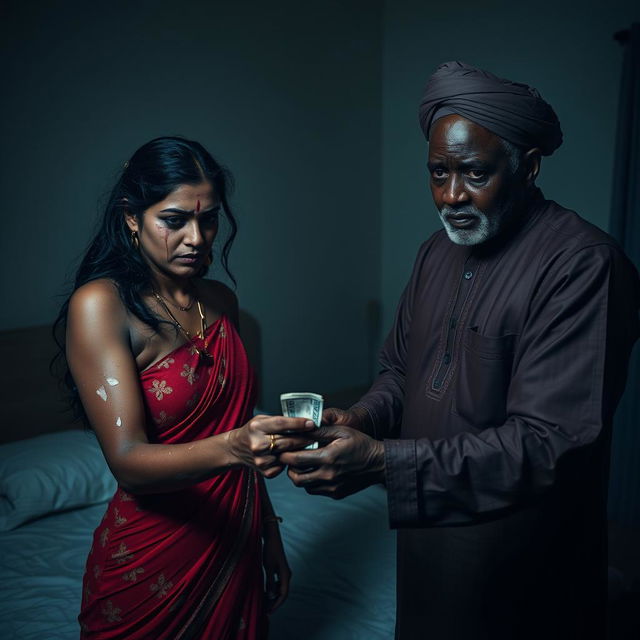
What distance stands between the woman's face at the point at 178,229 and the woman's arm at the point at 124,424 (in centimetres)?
20

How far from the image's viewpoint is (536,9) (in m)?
3.35

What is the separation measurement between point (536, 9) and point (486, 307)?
2659 millimetres

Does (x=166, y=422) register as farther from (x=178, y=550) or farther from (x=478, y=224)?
(x=478, y=224)

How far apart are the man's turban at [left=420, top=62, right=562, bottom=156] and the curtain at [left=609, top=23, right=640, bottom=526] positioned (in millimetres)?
1828

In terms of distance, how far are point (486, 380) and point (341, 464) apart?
360 millimetres

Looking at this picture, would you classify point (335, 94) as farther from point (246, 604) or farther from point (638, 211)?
point (246, 604)

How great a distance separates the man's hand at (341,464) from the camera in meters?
1.20

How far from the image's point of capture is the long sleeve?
1.16m

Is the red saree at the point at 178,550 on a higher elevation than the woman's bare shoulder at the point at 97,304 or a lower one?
lower

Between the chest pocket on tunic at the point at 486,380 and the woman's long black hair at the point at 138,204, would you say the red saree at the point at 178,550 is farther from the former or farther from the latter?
the chest pocket on tunic at the point at 486,380

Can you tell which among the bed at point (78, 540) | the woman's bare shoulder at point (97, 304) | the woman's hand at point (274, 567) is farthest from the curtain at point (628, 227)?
the woman's bare shoulder at point (97, 304)

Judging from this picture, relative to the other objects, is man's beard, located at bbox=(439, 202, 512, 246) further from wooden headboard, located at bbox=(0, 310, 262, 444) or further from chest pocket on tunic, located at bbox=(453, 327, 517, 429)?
wooden headboard, located at bbox=(0, 310, 262, 444)

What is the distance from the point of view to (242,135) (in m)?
3.47

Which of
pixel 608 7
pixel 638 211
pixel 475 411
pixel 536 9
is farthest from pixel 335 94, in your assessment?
pixel 475 411
